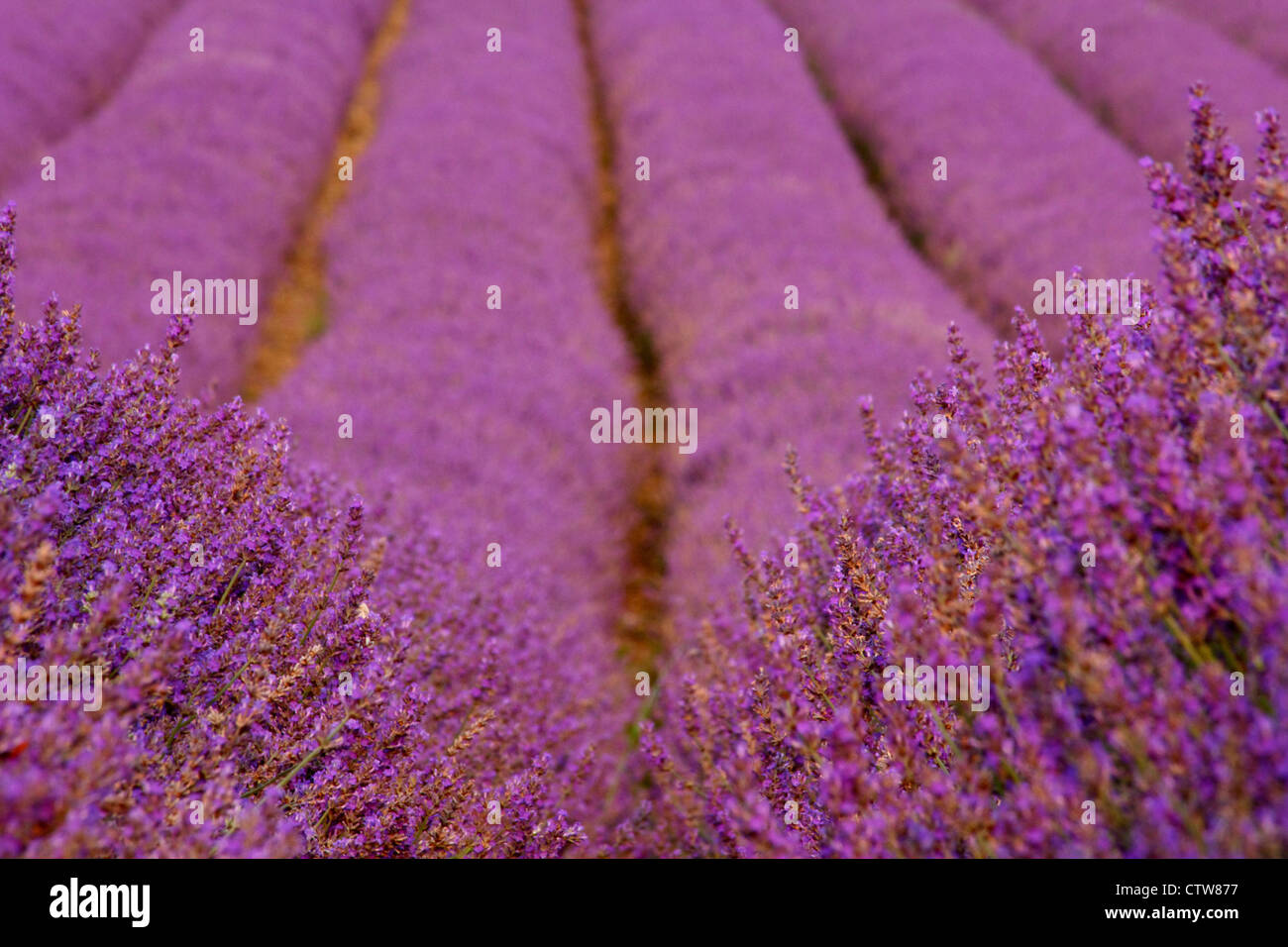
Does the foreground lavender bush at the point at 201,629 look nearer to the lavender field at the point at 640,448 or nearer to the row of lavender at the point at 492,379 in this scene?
the lavender field at the point at 640,448

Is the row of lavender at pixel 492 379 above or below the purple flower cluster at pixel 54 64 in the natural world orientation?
below

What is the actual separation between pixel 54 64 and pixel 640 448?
9.08 metres

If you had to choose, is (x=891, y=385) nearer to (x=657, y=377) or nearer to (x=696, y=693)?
(x=657, y=377)

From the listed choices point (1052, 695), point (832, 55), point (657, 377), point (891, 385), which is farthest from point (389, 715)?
point (832, 55)

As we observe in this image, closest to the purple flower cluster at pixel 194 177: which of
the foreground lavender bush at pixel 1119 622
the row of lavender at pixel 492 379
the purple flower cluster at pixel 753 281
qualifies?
the row of lavender at pixel 492 379

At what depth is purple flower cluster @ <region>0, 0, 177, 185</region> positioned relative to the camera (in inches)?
354

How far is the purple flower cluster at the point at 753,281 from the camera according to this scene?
4.86m

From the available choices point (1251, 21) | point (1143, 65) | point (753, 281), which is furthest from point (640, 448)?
point (1251, 21)

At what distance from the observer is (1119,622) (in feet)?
3.62

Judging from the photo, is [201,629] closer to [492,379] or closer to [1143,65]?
[492,379]

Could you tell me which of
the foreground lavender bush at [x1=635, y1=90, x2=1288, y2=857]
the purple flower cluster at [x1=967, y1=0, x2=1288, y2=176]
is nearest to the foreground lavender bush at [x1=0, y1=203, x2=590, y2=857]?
the foreground lavender bush at [x1=635, y1=90, x2=1288, y2=857]

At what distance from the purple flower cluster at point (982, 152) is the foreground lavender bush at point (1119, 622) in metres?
4.78

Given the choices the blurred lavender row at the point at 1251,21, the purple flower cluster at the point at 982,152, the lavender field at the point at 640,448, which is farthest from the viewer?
the blurred lavender row at the point at 1251,21
